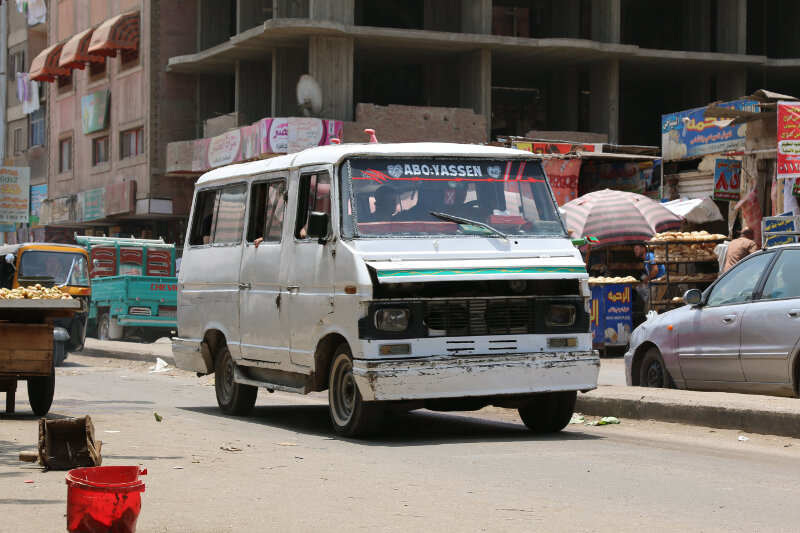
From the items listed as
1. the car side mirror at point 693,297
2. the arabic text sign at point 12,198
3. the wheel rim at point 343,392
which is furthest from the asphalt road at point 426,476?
the arabic text sign at point 12,198

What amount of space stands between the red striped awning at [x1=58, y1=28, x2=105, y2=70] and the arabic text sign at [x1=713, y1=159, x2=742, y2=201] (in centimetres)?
3078

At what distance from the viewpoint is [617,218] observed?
2241 cm

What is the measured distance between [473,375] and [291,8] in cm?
3272

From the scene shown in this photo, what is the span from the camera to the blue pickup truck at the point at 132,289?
1159 inches

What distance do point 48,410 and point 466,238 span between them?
489cm

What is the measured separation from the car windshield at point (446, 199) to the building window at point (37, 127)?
2054 inches

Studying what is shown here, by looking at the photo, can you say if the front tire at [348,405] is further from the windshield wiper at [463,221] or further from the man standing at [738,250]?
the man standing at [738,250]

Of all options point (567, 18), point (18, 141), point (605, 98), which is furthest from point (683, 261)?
point (18, 141)

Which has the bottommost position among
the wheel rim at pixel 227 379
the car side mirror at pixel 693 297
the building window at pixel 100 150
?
the wheel rim at pixel 227 379

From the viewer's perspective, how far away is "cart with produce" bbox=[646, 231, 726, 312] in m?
20.0

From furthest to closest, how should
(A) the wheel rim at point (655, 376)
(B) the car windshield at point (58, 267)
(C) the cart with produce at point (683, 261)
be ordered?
(B) the car windshield at point (58, 267), (C) the cart with produce at point (683, 261), (A) the wheel rim at point (655, 376)

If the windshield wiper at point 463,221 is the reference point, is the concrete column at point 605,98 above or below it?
above

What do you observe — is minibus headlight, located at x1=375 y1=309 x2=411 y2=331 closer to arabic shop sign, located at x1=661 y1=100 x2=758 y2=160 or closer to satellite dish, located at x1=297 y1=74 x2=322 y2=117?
arabic shop sign, located at x1=661 y1=100 x2=758 y2=160

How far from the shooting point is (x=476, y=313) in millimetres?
9758
